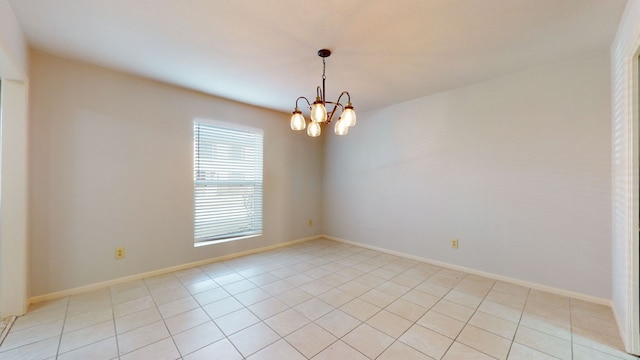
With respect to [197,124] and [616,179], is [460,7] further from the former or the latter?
[197,124]

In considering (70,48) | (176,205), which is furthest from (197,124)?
(70,48)

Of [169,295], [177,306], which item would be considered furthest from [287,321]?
[169,295]

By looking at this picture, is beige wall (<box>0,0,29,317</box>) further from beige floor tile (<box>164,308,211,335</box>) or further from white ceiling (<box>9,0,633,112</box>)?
beige floor tile (<box>164,308,211,335</box>)

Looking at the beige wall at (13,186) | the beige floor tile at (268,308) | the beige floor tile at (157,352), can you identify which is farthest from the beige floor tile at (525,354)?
the beige wall at (13,186)

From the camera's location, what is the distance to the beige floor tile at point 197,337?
1.74m

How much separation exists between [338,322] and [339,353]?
0.37m

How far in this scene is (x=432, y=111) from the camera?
11.3ft

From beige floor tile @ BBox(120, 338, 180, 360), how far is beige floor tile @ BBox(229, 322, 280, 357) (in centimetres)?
37

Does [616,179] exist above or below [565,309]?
above

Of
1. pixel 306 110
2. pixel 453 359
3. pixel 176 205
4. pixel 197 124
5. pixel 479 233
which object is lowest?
pixel 453 359

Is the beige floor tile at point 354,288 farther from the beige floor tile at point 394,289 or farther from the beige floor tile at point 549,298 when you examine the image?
the beige floor tile at point 549,298

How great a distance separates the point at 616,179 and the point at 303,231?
3.90 m

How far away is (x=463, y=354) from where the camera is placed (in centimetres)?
169

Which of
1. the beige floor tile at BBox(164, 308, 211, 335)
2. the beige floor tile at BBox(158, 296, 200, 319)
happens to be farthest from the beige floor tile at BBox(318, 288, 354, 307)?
the beige floor tile at BBox(158, 296, 200, 319)
